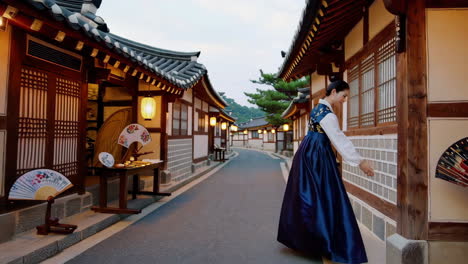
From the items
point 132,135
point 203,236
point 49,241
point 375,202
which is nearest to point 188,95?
point 132,135

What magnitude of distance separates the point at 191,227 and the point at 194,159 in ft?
28.8

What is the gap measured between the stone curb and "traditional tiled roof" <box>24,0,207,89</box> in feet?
9.05

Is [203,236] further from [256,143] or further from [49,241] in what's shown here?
[256,143]

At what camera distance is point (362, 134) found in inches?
203

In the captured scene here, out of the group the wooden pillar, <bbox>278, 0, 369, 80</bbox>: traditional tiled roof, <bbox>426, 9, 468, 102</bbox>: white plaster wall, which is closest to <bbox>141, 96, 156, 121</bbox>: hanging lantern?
<bbox>278, 0, 369, 80</bbox>: traditional tiled roof

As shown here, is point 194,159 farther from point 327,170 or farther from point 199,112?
point 327,170

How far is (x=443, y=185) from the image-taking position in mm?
3117

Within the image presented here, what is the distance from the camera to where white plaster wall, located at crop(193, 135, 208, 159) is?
14.1m

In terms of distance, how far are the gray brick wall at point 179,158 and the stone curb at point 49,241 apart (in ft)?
13.4

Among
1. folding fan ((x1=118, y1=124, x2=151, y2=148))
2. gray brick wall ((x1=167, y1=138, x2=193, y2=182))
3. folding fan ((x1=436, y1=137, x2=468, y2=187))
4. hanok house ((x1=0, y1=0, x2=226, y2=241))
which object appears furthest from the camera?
gray brick wall ((x1=167, y1=138, x2=193, y2=182))

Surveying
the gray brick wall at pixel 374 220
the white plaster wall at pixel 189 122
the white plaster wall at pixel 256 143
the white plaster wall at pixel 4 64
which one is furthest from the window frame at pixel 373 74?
the white plaster wall at pixel 256 143

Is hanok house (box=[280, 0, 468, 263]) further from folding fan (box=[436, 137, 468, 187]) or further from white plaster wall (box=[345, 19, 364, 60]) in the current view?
white plaster wall (box=[345, 19, 364, 60])

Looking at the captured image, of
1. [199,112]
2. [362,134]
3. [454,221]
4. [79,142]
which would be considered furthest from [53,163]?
[199,112]

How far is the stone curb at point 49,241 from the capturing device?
338 cm
